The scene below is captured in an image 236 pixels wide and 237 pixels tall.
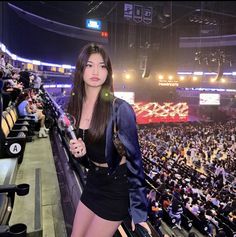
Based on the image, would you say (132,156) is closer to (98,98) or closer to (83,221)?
(98,98)

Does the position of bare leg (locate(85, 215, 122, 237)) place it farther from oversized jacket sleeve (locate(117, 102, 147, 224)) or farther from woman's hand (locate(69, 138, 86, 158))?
woman's hand (locate(69, 138, 86, 158))

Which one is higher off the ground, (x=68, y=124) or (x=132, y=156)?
(x=68, y=124)

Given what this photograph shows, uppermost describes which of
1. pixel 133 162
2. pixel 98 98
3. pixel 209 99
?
pixel 209 99

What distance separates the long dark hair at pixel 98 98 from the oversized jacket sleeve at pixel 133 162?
0.28 ft

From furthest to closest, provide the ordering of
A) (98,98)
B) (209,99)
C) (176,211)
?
(209,99) < (176,211) < (98,98)

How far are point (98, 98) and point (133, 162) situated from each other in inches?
13.8

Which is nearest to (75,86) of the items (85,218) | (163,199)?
(85,218)

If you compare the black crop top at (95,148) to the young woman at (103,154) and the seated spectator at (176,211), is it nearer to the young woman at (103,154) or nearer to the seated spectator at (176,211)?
the young woman at (103,154)

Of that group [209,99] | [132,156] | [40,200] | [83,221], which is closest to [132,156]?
[132,156]

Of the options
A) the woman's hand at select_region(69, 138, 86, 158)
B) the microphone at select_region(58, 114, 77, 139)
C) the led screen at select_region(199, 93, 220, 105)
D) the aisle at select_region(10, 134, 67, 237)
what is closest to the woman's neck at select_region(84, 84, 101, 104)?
the microphone at select_region(58, 114, 77, 139)

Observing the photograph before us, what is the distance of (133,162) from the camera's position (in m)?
1.11

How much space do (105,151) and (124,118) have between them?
167 millimetres

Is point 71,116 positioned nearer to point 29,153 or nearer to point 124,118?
point 124,118

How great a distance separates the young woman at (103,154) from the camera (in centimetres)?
110
